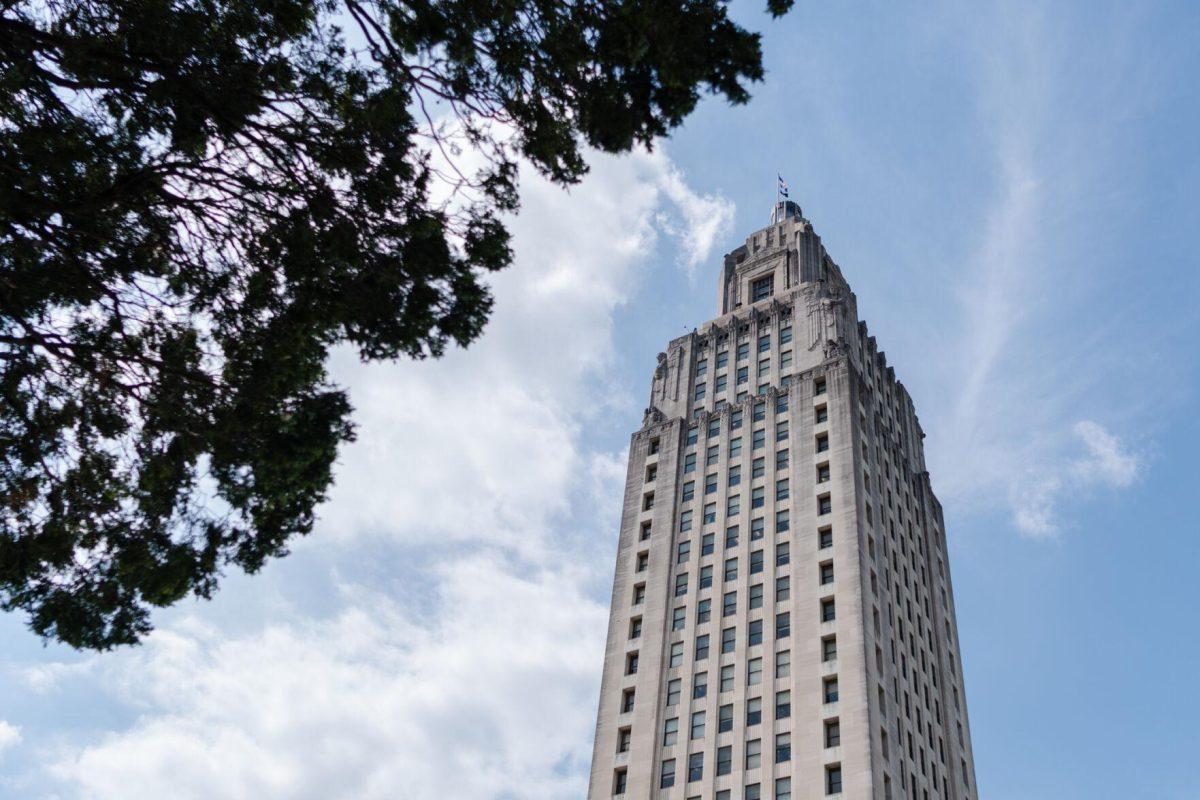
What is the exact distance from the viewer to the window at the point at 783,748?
5122 centimetres

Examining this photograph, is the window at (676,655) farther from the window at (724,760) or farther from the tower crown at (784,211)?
the tower crown at (784,211)

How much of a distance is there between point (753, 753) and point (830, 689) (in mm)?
4902

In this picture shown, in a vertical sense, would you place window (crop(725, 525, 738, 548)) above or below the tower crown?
below

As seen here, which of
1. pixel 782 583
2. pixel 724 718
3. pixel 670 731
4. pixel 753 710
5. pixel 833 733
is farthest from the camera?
pixel 782 583

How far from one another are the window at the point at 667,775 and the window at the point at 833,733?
8.39 meters

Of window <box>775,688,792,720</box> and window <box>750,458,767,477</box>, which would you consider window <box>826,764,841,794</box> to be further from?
window <box>750,458,767,477</box>

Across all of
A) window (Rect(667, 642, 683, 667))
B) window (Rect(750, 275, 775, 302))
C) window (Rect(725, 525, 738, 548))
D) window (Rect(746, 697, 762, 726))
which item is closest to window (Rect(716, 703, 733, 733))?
window (Rect(746, 697, 762, 726))

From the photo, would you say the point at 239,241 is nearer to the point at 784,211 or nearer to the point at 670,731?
the point at 670,731

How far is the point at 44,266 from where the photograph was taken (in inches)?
722

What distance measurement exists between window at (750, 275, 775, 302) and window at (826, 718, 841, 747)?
37.3 meters

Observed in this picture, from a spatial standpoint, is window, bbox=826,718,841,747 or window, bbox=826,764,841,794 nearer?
window, bbox=826,764,841,794

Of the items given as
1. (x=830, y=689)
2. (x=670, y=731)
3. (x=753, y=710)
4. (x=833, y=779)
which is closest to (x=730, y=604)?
(x=753, y=710)

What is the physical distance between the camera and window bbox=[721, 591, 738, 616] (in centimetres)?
5956

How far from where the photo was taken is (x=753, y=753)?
2057 inches
